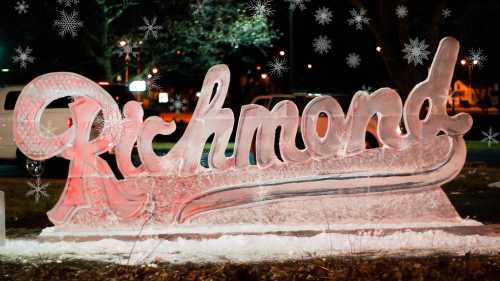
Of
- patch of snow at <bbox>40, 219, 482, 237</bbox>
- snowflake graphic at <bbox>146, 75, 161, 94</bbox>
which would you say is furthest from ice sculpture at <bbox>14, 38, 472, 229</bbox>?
snowflake graphic at <bbox>146, 75, 161, 94</bbox>

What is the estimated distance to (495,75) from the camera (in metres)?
50.5

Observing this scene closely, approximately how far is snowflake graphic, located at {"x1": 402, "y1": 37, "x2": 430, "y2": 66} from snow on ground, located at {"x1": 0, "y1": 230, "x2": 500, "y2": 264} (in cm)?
554

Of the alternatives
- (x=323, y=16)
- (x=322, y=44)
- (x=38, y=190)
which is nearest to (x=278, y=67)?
(x=322, y=44)

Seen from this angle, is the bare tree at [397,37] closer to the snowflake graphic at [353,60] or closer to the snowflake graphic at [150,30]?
the snowflake graphic at [353,60]

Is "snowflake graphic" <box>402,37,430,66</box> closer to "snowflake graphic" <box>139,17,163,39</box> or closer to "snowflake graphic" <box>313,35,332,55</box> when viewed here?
"snowflake graphic" <box>313,35,332,55</box>

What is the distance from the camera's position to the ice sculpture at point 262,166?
33.3 feet

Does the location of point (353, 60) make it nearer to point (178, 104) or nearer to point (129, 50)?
point (178, 104)

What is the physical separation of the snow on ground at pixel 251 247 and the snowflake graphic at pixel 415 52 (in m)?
5.54

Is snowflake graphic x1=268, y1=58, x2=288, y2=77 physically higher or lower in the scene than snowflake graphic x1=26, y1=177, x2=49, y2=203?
higher

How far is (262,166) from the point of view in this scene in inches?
404

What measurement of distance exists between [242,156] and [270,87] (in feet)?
121

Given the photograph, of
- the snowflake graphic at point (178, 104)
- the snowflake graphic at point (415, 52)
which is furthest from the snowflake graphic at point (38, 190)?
the snowflake graphic at point (178, 104)

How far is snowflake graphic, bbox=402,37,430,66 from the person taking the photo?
48.6 feet

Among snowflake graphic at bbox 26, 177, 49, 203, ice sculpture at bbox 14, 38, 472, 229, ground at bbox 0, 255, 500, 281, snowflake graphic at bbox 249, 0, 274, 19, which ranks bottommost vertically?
ground at bbox 0, 255, 500, 281
